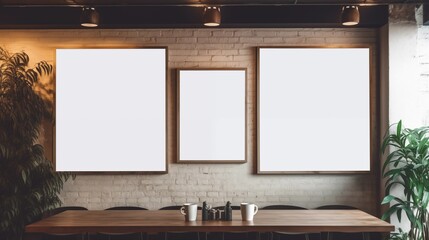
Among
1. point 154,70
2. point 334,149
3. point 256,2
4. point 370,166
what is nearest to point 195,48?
point 154,70

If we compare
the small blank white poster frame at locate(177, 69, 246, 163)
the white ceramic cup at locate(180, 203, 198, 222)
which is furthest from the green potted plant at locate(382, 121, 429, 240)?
the white ceramic cup at locate(180, 203, 198, 222)

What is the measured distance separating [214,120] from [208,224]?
6.95 ft

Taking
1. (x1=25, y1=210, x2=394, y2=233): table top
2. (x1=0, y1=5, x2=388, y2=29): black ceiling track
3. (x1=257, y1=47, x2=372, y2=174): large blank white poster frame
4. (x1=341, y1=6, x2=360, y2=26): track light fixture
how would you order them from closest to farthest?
(x1=25, y1=210, x2=394, y2=233): table top → (x1=341, y1=6, x2=360, y2=26): track light fixture → (x1=0, y1=5, x2=388, y2=29): black ceiling track → (x1=257, y1=47, x2=372, y2=174): large blank white poster frame

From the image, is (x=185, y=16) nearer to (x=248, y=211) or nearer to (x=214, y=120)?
(x=214, y=120)

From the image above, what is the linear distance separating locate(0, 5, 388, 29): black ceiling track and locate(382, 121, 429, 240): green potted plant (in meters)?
1.40

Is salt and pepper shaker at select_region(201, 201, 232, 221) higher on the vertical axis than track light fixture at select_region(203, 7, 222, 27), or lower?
lower

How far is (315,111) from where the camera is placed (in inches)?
249

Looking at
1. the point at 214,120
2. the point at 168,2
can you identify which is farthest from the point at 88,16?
the point at 214,120

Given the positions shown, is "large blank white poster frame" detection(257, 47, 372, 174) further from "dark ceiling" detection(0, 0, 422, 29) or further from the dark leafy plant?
the dark leafy plant

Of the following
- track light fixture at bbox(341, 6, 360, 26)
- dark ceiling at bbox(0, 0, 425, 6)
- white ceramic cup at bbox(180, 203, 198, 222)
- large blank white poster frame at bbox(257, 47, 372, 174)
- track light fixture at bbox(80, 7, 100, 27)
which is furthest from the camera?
large blank white poster frame at bbox(257, 47, 372, 174)

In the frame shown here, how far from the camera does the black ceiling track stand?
6.00 m

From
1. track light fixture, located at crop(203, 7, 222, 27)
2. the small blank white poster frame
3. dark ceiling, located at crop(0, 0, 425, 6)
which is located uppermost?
dark ceiling, located at crop(0, 0, 425, 6)

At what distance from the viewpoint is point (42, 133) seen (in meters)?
6.38

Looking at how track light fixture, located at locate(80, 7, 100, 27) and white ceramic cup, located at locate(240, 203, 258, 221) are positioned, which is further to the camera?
track light fixture, located at locate(80, 7, 100, 27)
